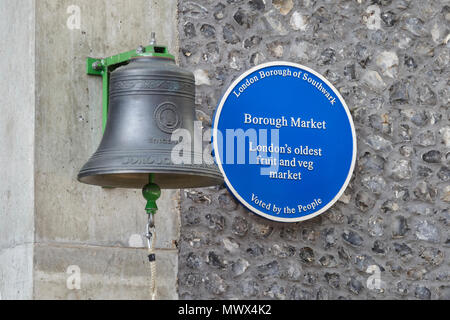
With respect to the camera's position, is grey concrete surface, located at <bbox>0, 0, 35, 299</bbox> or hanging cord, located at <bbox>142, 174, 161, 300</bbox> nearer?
hanging cord, located at <bbox>142, 174, 161, 300</bbox>

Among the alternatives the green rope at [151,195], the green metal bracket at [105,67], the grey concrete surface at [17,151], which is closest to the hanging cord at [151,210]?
the green rope at [151,195]

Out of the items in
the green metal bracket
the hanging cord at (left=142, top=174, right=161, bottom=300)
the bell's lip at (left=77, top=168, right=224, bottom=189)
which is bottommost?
the hanging cord at (left=142, top=174, right=161, bottom=300)

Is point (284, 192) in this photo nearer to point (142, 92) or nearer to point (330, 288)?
point (330, 288)

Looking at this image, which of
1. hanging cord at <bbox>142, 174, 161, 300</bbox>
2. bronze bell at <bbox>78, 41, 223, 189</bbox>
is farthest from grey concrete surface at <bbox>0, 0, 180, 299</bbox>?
hanging cord at <bbox>142, 174, 161, 300</bbox>

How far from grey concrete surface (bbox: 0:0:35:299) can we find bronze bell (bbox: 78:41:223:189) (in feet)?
2.35

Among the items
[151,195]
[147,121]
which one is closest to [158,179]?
[151,195]

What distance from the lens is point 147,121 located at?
562 centimetres

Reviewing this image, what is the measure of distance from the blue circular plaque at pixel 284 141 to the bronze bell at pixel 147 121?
119 centimetres

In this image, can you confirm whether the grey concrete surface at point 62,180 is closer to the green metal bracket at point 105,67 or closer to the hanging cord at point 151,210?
the green metal bracket at point 105,67

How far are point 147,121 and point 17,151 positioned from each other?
3.87 feet

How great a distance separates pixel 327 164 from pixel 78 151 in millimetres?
1696

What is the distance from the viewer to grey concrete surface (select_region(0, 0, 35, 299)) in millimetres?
6332

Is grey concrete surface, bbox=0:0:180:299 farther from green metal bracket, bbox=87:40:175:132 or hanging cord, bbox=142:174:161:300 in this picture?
hanging cord, bbox=142:174:161:300

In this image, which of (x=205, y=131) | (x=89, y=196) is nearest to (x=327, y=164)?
(x=205, y=131)
